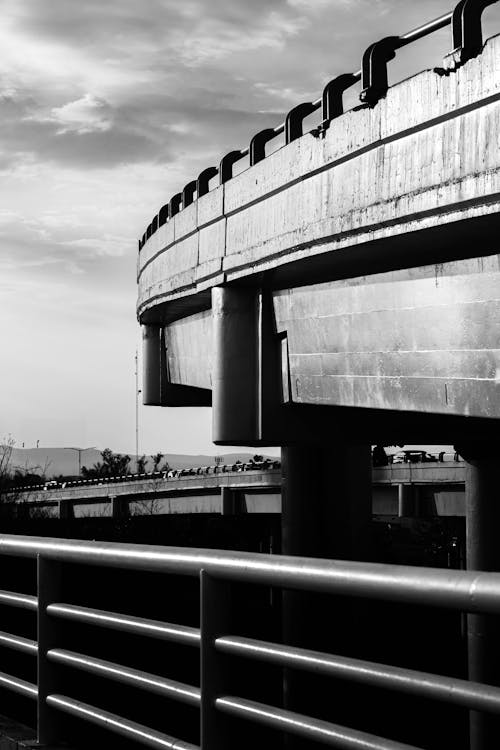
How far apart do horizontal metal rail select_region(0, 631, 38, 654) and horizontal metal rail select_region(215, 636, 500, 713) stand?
190 centimetres

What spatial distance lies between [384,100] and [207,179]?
731 cm

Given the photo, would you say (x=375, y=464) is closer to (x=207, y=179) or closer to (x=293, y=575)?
(x=207, y=179)

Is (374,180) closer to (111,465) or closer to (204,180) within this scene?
(204,180)

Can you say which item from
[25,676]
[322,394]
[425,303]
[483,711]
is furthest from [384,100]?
[483,711]

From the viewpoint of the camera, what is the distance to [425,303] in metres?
11.7

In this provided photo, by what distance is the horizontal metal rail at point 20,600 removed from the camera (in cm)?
629

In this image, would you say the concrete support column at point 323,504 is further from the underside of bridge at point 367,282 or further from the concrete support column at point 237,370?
the concrete support column at point 237,370

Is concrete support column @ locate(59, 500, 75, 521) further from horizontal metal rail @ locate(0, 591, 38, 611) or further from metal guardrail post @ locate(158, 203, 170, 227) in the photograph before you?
horizontal metal rail @ locate(0, 591, 38, 611)

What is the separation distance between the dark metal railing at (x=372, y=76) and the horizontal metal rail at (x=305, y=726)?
6.84 meters

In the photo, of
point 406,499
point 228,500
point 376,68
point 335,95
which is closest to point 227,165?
point 335,95

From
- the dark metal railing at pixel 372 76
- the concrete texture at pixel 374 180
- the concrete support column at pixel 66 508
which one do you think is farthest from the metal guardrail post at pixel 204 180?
the concrete support column at pixel 66 508

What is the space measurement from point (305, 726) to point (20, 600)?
2599mm

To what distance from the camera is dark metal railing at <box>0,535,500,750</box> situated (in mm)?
3637

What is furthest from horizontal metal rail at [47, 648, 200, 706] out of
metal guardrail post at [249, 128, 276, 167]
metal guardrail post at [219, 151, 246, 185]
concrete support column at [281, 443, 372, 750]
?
concrete support column at [281, 443, 372, 750]
